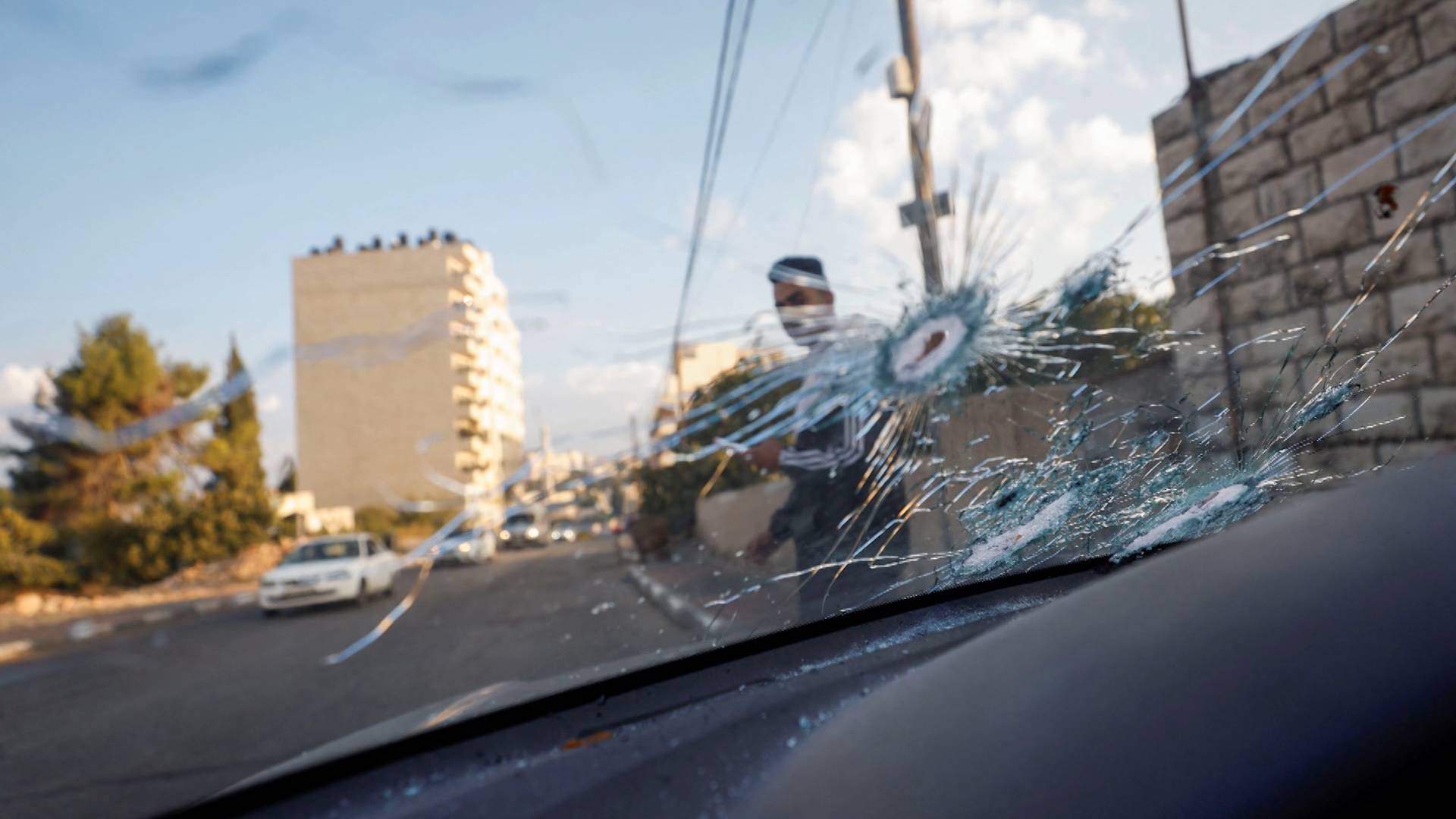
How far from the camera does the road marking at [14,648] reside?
220cm

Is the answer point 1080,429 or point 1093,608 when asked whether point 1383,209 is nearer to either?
point 1080,429

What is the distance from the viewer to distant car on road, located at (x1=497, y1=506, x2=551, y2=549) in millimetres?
2051

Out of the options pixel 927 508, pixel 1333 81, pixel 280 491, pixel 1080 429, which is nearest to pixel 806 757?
pixel 927 508

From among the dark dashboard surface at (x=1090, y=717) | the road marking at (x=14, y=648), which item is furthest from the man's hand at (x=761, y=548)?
the road marking at (x=14, y=648)

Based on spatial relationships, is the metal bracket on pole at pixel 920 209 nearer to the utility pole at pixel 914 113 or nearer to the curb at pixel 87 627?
the utility pole at pixel 914 113

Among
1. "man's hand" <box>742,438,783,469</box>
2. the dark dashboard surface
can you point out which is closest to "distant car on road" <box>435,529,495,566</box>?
"man's hand" <box>742,438,783,469</box>

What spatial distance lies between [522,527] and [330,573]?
1.90 ft

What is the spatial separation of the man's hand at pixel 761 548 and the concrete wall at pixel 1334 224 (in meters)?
0.90

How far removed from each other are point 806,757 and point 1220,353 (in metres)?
1.31

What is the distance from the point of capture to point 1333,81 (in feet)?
11.9

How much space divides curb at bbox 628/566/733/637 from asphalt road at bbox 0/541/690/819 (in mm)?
35

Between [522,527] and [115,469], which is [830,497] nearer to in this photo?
[522,527]

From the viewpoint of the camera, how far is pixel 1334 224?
2504mm

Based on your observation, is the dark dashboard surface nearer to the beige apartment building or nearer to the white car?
the beige apartment building
